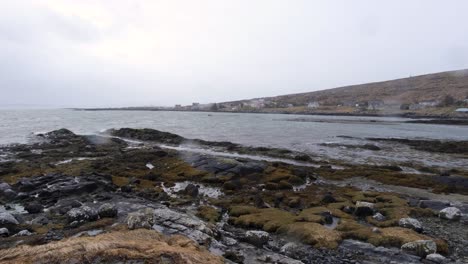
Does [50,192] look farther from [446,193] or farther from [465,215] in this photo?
[446,193]

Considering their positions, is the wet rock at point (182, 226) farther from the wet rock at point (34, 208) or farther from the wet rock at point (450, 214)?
the wet rock at point (450, 214)

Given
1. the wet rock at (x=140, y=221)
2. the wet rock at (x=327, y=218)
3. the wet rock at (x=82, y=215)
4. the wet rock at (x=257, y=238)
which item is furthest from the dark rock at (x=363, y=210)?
the wet rock at (x=82, y=215)

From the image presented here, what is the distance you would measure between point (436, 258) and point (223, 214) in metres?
10.6

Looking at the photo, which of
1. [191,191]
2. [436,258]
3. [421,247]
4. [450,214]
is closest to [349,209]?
[450,214]

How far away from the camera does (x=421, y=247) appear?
539 inches

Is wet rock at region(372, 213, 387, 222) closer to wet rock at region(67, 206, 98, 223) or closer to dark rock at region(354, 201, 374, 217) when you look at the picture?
dark rock at region(354, 201, 374, 217)

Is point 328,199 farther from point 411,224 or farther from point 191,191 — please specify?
point 191,191

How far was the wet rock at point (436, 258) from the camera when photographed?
12.9 m

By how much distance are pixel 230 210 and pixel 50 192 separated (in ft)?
39.8

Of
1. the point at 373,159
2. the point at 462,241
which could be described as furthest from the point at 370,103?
the point at 462,241

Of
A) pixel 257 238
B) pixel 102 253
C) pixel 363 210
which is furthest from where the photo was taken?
pixel 363 210

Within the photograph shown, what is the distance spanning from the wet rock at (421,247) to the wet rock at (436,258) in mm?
291

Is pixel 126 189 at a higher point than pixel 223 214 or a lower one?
higher

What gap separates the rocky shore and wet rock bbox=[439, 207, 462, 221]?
0.05 meters
